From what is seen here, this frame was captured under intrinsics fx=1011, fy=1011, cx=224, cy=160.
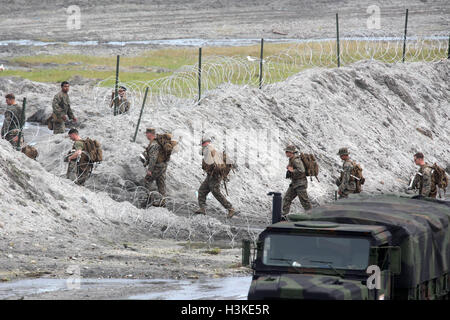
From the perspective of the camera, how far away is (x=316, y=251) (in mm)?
10695

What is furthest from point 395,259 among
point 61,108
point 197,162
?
point 61,108

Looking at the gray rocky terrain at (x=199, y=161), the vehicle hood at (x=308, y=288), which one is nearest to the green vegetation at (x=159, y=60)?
the gray rocky terrain at (x=199, y=161)

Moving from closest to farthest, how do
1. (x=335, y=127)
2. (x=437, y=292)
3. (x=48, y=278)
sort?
(x=437, y=292) < (x=48, y=278) < (x=335, y=127)

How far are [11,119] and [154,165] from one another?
427cm

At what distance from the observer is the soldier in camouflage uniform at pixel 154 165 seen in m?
20.7

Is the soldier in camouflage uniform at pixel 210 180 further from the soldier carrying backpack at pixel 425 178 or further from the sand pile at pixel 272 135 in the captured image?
the soldier carrying backpack at pixel 425 178

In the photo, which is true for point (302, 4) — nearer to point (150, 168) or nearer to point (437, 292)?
point (150, 168)

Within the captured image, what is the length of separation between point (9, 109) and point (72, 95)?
14.2 m

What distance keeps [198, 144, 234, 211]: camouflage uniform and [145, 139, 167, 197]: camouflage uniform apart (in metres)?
0.82

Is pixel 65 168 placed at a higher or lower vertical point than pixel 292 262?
lower

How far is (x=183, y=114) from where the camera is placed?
25359mm

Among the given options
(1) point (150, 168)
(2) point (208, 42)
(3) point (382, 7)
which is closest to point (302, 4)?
(3) point (382, 7)

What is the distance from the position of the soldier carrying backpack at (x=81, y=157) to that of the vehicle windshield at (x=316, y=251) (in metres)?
10.0

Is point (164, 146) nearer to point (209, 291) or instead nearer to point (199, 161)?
point (199, 161)
